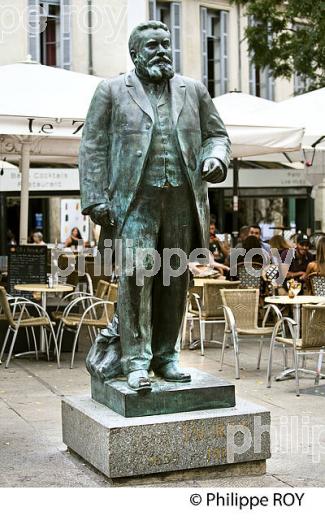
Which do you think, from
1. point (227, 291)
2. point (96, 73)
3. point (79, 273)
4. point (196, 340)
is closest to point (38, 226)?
point (96, 73)

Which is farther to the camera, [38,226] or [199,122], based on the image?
[38,226]

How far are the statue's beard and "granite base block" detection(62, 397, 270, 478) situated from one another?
196cm

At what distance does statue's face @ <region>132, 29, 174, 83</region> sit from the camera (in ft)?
18.2

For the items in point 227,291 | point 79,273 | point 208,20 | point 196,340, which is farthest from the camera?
point 208,20

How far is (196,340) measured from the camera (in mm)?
11836

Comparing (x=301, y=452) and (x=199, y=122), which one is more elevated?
(x=199, y=122)

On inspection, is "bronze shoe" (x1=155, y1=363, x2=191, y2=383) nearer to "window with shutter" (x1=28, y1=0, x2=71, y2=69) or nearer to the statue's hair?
the statue's hair

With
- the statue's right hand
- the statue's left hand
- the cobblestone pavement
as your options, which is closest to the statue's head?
the statue's left hand

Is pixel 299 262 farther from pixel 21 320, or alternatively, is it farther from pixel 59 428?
pixel 59 428

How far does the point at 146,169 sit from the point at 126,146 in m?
0.18

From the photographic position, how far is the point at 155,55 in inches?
219
